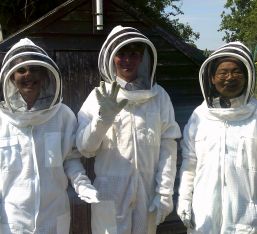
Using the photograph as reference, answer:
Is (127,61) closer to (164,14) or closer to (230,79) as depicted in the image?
(230,79)

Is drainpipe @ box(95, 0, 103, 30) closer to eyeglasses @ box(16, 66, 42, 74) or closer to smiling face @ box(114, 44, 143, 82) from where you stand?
smiling face @ box(114, 44, 143, 82)

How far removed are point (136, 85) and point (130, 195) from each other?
0.77 metres

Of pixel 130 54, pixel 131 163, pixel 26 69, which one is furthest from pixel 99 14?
pixel 131 163

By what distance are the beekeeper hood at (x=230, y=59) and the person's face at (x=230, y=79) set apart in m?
0.03

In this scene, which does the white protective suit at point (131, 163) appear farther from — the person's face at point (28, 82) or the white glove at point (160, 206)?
the person's face at point (28, 82)

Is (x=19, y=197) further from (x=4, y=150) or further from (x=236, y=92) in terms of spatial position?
(x=236, y=92)

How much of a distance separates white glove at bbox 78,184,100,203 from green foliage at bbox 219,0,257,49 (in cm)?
2958

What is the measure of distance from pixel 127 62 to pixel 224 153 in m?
0.91

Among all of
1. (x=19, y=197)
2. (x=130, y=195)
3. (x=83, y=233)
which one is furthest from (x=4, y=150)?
(x=83, y=233)

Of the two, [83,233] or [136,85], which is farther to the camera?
[83,233]

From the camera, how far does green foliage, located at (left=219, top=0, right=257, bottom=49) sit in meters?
32.0

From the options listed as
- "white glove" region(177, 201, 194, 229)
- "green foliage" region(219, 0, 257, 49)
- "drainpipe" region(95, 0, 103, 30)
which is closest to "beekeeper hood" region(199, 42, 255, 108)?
"white glove" region(177, 201, 194, 229)

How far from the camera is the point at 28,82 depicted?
3.02 m

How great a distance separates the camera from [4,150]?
9.63 ft
